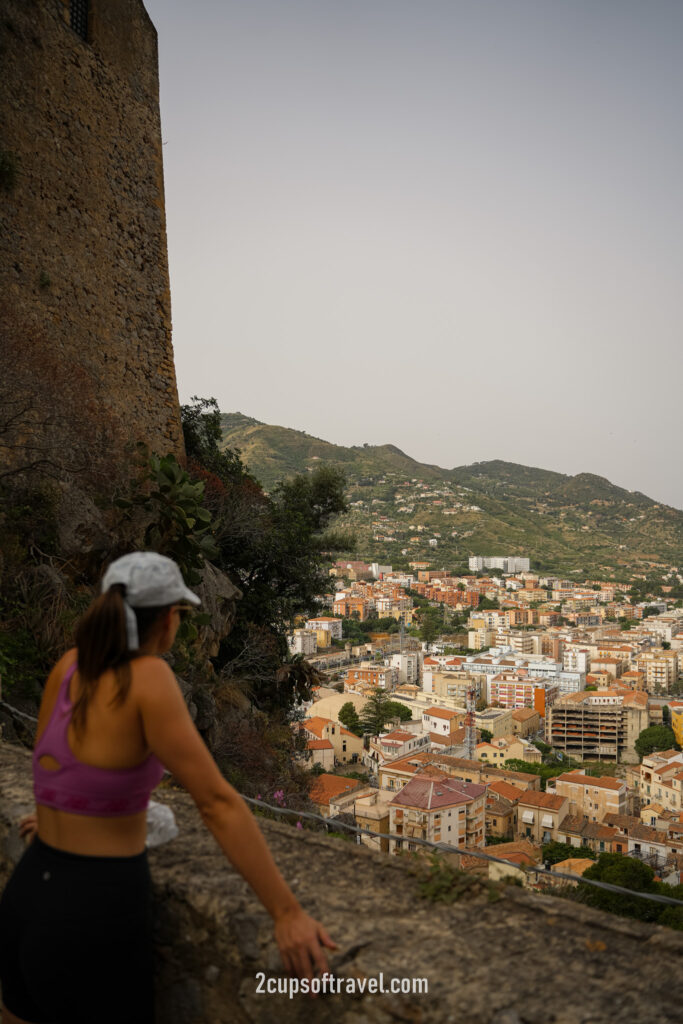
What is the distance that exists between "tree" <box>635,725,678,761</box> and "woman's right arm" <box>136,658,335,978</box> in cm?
4795

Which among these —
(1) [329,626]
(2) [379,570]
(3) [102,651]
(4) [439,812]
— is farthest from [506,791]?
(2) [379,570]

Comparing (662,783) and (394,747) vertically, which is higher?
(394,747)

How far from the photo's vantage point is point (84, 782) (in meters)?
1.17

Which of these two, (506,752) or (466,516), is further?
(466,516)

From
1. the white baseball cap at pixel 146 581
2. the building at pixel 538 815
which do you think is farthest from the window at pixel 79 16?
the building at pixel 538 815

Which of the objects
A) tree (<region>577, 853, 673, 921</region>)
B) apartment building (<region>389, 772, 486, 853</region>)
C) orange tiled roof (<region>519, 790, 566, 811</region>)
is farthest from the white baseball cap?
orange tiled roof (<region>519, 790, 566, 811</region>)

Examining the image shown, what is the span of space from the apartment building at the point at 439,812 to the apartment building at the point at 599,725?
27.4 m

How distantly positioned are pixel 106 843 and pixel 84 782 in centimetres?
12

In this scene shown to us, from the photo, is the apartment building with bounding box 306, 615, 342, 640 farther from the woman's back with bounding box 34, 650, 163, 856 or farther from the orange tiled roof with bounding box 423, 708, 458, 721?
the woman's back with bounding box 34, 650, 163, 856

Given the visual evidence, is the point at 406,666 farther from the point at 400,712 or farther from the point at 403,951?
the point at 403,951

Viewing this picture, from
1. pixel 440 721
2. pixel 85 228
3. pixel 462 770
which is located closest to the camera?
pixel 85 228

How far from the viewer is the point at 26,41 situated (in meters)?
6.84

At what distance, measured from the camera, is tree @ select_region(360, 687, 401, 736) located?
44.8 meters

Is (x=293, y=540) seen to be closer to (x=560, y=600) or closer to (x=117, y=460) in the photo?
(x=117, y=460)
